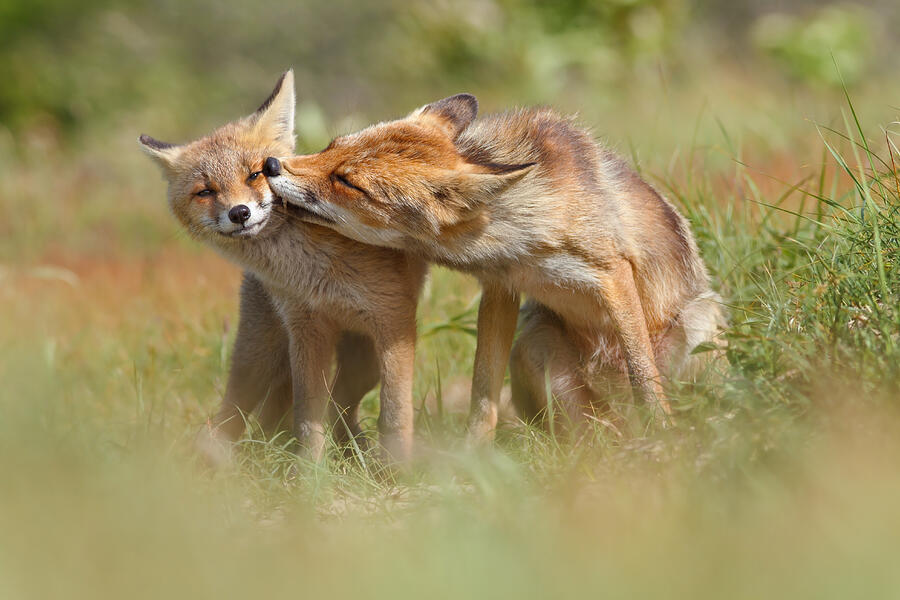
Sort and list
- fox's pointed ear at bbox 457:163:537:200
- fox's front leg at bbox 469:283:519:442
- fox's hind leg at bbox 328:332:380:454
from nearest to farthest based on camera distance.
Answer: fox's pointed ear at bbox 457:163:537:200, fox's front leg at bbox 469:283:519:442, fox's hind leg at bbox 328:332:380:454

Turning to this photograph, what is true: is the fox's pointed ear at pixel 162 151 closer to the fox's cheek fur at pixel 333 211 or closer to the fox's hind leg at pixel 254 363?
the fox's hind leg at pixel 254 363

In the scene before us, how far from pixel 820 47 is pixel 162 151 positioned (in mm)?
11104

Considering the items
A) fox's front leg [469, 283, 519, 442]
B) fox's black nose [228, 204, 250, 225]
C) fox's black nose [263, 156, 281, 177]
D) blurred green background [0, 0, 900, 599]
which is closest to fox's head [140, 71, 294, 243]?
fox's black nose [228, 204, 250, 225]

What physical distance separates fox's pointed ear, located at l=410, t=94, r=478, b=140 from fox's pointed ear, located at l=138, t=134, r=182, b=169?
1372mm

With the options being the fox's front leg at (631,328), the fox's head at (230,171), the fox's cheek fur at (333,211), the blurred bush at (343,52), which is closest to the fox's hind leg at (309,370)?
the fox's head at (230,171)

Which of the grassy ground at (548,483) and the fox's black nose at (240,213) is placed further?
the fox's black nose at (240,213)

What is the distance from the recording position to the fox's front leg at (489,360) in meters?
4.77

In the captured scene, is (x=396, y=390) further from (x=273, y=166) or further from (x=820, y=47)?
(x=820, y=47)

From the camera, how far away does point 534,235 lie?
4336 millimetres

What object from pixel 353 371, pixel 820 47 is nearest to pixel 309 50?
pixel 820 47

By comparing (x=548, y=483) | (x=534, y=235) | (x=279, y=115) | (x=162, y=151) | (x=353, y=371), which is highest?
(x=279, y=115)

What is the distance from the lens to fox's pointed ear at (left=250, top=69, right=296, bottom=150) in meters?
5.19

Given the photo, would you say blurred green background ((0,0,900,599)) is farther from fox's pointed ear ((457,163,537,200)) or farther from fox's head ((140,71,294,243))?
fox's pointed ear ((457,163,537,200))

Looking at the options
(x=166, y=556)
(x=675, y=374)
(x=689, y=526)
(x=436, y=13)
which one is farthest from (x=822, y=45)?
(x=166, y=556)
